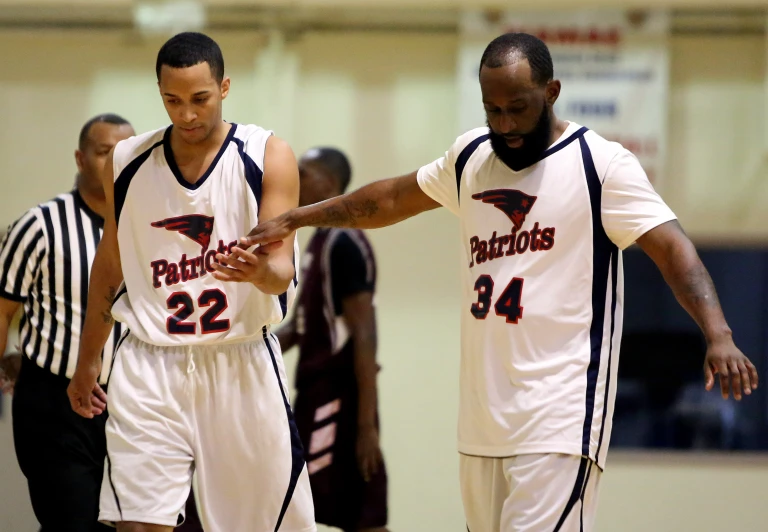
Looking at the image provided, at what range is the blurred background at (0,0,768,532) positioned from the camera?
685 cm

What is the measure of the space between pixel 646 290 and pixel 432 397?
160cm

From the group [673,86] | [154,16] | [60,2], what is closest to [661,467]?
[673,86]

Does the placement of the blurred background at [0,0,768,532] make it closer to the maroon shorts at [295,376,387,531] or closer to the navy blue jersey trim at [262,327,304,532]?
the maroon shorts at [295,376,387,531]

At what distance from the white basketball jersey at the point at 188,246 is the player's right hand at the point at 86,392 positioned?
0.35 metres

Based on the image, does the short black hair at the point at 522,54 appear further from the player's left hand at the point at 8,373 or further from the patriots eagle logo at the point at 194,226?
the player's left hand at the point at 8,373

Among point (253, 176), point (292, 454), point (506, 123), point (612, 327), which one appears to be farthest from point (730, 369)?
point (253, 176)

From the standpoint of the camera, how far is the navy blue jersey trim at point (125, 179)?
140 inches

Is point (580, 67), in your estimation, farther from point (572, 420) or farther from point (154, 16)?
point (572, 420)

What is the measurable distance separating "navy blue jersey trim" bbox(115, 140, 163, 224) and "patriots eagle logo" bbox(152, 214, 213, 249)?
0.64ft

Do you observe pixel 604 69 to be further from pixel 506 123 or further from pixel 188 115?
pixel 188 115

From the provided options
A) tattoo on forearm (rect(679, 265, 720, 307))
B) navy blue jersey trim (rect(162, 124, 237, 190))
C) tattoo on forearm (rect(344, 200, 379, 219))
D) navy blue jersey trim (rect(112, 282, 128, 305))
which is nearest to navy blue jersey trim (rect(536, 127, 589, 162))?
tattoo on forearm (rect(679, 265, 720, 307))

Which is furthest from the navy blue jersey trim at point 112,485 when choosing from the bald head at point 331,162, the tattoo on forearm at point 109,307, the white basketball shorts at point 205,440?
the bald head at point 331,162

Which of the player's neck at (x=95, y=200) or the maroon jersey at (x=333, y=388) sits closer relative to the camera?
the player's neck at (x=95, y=200)

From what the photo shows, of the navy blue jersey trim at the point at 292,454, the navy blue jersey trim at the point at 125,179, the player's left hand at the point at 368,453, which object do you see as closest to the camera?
the navy blue jersey trim at the point at 292,454
